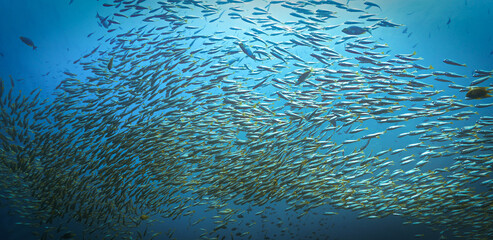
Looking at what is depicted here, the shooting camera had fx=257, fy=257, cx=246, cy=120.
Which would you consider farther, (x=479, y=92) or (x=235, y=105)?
(x=235, y=105)

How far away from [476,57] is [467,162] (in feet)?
13.8

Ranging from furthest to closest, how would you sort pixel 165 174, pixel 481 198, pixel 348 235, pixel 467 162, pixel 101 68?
pixel 348 235 → pixel 481 198 → pixel 467 162 → pixel 165 174 → pixel 101 68

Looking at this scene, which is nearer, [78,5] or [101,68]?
[101,68]

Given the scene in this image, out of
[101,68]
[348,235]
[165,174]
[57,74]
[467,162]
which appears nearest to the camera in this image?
[101,68]

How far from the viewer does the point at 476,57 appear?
10.2m

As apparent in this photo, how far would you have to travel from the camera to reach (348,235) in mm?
24000

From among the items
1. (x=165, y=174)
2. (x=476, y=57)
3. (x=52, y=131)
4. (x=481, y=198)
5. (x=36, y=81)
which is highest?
(x=476, y=57)

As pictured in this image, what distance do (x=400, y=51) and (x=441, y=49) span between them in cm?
158

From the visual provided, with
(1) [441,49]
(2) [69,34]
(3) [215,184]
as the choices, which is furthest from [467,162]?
(2) [69,34]

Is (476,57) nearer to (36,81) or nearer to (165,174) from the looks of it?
(165,174)

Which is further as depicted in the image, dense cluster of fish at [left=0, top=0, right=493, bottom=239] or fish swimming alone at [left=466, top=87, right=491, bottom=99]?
dense cluster of fish at [left=0, top=0, right=493, bottom=239]

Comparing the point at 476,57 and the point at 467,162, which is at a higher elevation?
the point at 476,57

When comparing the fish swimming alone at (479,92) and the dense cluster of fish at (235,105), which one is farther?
the dense cluster of fish at (235,105)

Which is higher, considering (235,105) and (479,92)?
(235,105)
